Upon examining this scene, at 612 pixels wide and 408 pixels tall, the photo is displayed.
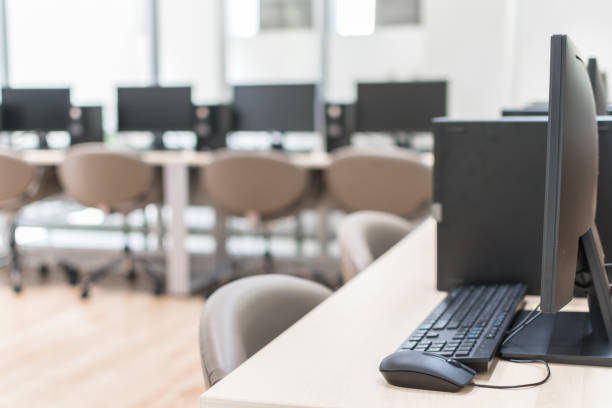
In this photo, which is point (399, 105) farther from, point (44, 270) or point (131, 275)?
point (44, 270)

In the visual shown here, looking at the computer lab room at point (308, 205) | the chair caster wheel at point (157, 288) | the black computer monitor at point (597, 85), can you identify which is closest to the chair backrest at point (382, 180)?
the computer lab room at point (308, 205)

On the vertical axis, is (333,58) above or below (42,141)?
above

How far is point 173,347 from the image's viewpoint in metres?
3.35

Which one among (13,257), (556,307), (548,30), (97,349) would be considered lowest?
(97,349)

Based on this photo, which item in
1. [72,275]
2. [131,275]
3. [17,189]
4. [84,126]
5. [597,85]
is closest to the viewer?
[597,85]

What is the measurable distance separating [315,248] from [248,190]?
5.62 feet

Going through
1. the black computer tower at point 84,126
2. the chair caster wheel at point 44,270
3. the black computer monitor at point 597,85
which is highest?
the black computer monitor at point 597,85

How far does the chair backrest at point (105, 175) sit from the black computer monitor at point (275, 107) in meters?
0.97

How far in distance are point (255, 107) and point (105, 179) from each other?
1.23m

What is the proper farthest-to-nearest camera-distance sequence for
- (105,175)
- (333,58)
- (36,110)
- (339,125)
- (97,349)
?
1. (333,58)
2. (36,110)
3. (339,125)
4. (105,175)
5. (97,349)

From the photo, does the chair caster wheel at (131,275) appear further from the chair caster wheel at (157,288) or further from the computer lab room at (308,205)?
the chair caster wheel at (157,288)

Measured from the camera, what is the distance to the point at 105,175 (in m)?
4.22

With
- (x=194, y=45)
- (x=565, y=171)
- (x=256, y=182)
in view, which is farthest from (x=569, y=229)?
(x=194, y=45)

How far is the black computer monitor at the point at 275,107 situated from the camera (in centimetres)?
495
